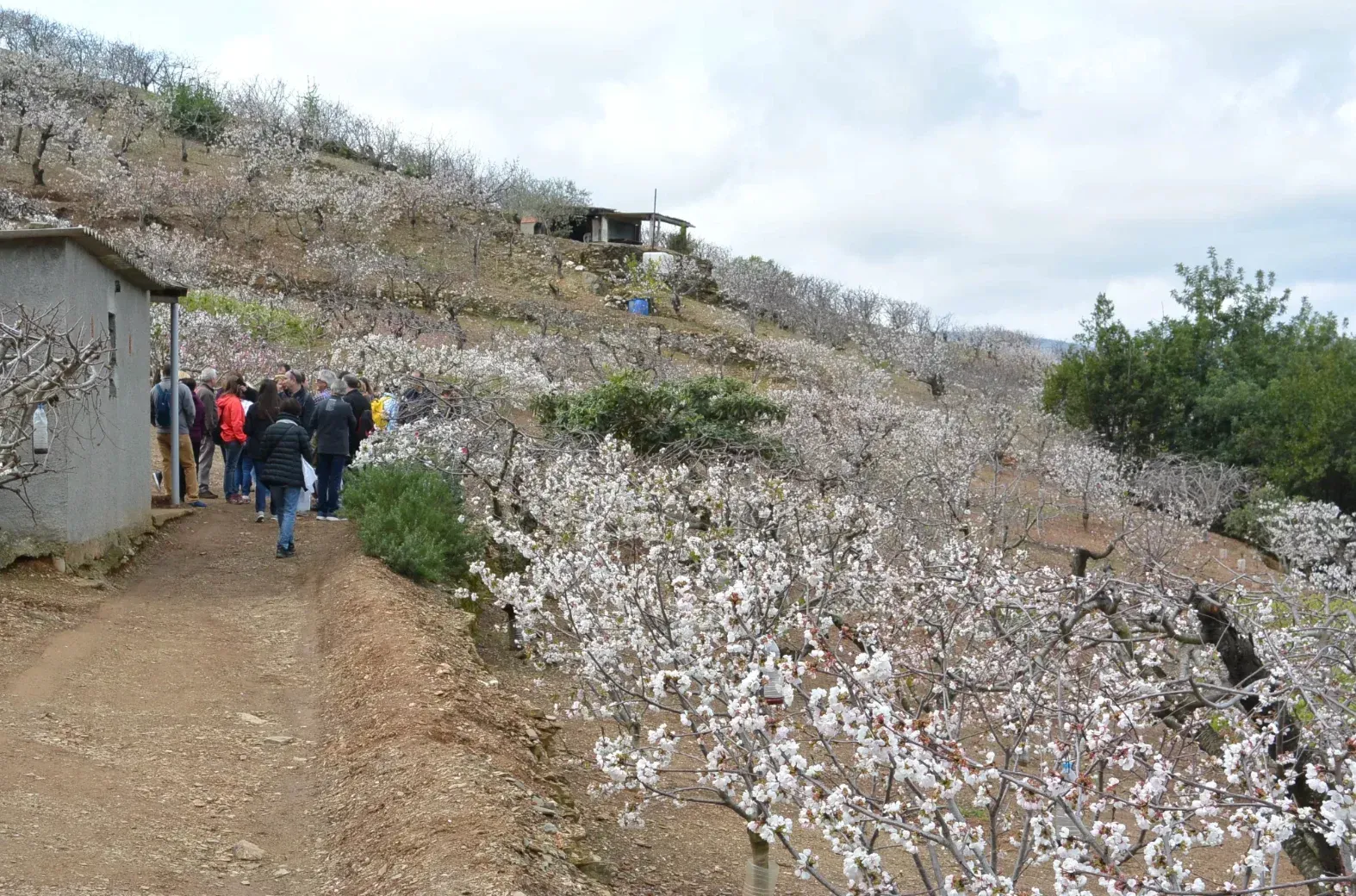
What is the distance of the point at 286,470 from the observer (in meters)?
11.5

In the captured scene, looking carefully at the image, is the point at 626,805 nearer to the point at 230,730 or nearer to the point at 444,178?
the point at 230,730

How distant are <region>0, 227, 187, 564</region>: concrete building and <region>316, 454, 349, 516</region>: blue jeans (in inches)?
83.7

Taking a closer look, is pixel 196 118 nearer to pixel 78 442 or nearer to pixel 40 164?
pixel 40 164

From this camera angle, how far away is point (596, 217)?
194ft

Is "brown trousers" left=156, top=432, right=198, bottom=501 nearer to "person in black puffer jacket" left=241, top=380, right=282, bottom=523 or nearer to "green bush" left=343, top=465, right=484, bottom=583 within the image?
"person in black puffer jacket" left=241, top=380, right=282, bottom=523

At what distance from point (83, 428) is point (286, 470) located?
6.45 ft

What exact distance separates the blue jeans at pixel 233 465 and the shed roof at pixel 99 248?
89.6 inches

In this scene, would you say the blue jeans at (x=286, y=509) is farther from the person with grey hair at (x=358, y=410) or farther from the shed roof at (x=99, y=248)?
the shed roof at (x=99, y=248)

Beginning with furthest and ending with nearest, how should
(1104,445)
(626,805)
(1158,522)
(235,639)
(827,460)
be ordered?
(1104,445) → (1158,522) → (827,460) → (235,639) → (626,805)

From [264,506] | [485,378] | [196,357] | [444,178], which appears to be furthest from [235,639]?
[444,178]

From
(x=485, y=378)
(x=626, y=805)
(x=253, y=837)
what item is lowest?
(x=626, y=805)

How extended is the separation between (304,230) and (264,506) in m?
36.5

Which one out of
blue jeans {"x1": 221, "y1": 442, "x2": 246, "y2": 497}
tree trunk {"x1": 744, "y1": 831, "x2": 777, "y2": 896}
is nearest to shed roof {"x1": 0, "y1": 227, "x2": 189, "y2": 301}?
blue jeans {"x1": 221, "y1": 442, "x2": 246, "y2": 497}

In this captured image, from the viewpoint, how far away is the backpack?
13672mm
